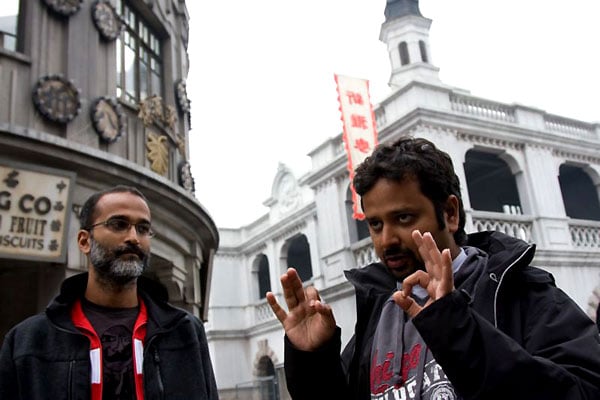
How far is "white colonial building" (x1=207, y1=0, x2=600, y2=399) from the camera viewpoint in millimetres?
15195

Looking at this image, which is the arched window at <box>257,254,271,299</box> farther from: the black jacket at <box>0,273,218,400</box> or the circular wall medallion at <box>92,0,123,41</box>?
the black jacket at <box>0,273,218,400</box>

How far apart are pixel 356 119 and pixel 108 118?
33.1 feet

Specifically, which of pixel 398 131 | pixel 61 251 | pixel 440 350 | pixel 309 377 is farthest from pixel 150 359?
pixel 398 131

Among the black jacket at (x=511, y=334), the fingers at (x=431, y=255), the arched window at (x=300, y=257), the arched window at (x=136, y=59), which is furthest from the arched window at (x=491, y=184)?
the fingers at (x=431, y=255)

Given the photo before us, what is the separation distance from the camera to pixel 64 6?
20.1 ft

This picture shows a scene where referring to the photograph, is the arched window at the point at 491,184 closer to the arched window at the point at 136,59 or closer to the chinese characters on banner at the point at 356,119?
the chinese characters on banner at the point at 356,119

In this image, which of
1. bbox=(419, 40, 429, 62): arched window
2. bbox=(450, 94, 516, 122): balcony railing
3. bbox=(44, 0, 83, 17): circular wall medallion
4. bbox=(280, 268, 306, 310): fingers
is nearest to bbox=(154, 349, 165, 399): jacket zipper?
bbox=(280, 268, 306, 310): fingers

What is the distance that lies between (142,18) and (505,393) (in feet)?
25.6

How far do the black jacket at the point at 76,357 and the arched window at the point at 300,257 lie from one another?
22248mm

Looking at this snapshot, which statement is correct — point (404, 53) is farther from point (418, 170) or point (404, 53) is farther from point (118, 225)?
point (418, 170)

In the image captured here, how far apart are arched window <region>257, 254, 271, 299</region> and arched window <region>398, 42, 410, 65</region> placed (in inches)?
441

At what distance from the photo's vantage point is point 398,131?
51.0ft

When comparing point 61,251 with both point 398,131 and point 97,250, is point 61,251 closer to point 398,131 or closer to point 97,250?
point 97,250

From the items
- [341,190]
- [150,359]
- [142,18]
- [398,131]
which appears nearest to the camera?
[150,359]
